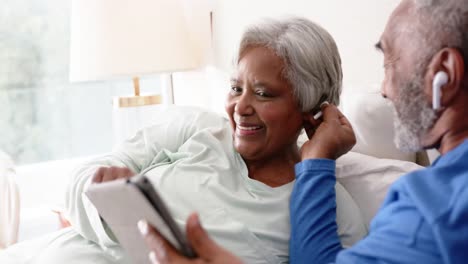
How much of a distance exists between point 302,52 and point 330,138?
9.0 inches

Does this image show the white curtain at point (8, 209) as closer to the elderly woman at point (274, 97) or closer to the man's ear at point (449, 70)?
the elderly woman at point (274, 97)

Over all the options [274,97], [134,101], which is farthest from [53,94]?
[274,97]

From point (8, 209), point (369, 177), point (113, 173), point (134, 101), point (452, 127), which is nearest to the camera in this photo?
point (452, 127)

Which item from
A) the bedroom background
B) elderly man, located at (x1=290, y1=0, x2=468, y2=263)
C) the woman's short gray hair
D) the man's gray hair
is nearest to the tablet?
elderly man, located at (x1=290, y1=0, x2=468, y2=263)

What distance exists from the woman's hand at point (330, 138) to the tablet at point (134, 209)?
54cm

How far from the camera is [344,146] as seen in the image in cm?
144

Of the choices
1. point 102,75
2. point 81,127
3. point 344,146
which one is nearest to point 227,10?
point 102,75

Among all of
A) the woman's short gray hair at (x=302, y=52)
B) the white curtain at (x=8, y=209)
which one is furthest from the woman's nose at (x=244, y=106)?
the white curtain at (x=8, y=209)

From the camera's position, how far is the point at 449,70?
3.14 ft

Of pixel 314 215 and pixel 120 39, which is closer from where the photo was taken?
pixel 314 215

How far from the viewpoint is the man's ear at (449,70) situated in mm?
947

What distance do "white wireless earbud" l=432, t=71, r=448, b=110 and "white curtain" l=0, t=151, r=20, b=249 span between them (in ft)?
5.36

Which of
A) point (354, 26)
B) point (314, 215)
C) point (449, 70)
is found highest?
point (354, 26)

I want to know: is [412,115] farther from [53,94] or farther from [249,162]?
[53,94]
